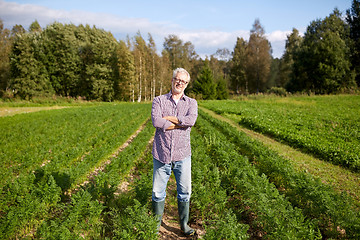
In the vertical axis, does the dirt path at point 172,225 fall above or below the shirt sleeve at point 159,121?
below

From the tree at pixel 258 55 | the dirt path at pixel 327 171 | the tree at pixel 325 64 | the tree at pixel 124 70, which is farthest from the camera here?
the tree at pixel 258 55

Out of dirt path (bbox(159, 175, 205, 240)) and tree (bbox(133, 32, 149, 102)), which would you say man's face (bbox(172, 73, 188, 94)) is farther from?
tree (bbox(133, 32, 149, 102))

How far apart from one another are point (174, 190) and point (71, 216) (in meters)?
2.55

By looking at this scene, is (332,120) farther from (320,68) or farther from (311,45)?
(311,45)

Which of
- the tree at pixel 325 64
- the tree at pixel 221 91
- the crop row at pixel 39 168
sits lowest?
the crop row at pixel 39 168

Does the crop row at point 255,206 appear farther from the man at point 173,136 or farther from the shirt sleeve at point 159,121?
the shirt sleeve at point 159,121

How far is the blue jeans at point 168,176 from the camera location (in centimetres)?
318

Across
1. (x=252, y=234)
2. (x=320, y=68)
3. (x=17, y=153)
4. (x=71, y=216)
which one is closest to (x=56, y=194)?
(x=71, y=216)

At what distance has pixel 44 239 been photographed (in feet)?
9.52

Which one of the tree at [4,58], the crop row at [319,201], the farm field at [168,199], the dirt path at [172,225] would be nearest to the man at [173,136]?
the farm field at [168,199]

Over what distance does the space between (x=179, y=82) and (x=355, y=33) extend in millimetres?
47706

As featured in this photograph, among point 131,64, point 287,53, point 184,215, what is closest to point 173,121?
point 184,215

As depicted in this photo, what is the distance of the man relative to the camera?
10.1 ft

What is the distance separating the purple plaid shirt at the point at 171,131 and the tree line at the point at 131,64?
3552 cm
